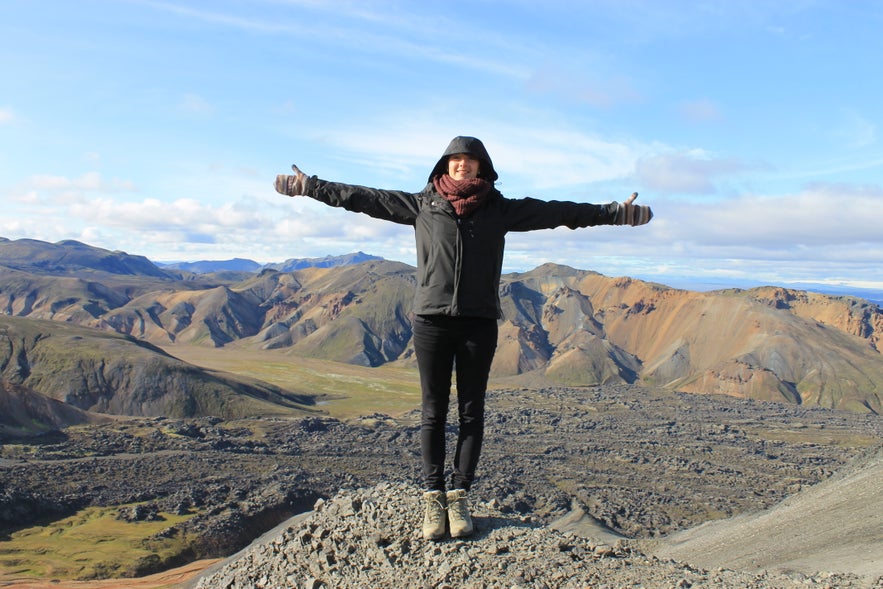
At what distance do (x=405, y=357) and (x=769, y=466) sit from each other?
9130 centimetres

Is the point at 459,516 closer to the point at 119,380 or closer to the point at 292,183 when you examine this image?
the point at 292,183

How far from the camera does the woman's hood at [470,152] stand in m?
6.44

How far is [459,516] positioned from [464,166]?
3.55 meters

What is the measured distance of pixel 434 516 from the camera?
23.9 ft

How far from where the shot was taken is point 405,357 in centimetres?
14488

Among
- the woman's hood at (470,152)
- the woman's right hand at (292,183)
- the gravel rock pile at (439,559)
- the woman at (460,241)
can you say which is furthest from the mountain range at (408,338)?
the woman's hood at (470,152)

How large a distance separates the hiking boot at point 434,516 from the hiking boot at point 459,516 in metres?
0.07

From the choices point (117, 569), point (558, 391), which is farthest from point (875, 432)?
point (117, 569)

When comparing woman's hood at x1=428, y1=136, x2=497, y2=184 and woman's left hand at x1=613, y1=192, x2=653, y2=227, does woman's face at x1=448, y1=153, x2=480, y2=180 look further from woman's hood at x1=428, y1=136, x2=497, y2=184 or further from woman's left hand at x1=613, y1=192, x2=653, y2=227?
woman's left hand at x1=613, y1=192, x2=653, y2=227

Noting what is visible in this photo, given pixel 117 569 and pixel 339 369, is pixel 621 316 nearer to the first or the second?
pixel 339 369

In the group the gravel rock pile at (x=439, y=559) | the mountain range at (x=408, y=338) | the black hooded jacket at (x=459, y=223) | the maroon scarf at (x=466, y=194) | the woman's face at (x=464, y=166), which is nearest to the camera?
the black hooded jacket at (x=459, y=223)

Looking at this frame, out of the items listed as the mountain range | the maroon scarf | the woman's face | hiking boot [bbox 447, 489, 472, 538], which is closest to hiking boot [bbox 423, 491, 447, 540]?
hiking boot [bbox 447, 489, 472, 538]

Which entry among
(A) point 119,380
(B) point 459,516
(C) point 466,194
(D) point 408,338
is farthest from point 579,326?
(C) point 466,194

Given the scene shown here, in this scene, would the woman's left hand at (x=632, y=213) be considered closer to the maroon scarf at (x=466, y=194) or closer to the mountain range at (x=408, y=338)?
the maroon scarf at (x=466, y=194)
